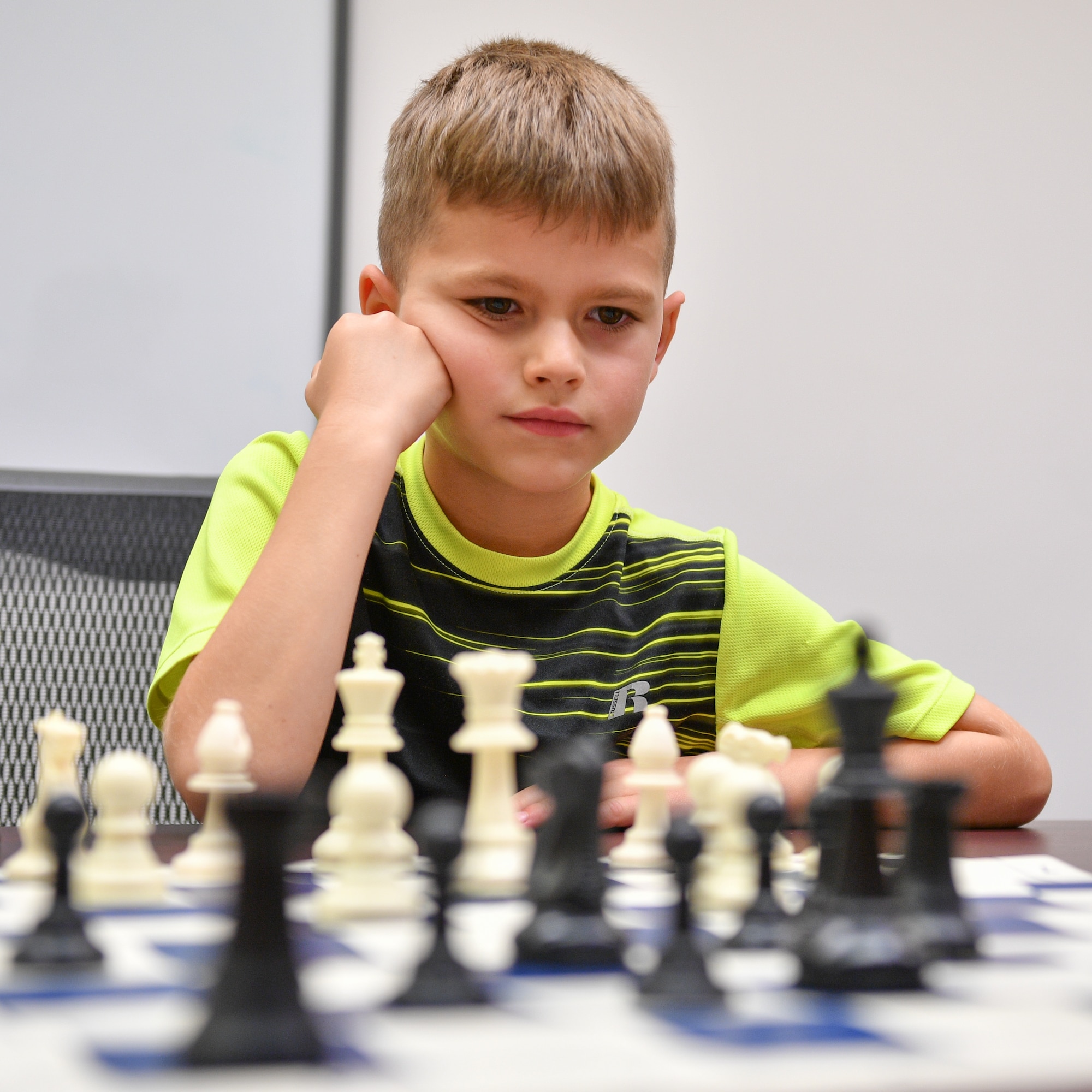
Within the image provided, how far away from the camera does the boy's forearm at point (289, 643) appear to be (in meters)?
0.96

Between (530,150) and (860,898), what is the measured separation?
892 millimetres

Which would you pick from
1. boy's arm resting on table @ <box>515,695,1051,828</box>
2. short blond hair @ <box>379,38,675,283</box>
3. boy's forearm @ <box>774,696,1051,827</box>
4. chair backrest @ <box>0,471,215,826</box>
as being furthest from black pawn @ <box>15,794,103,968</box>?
chair backrest @ <box>0,471,215,826</box>

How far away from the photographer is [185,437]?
1926 millimetres

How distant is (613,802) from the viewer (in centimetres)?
98

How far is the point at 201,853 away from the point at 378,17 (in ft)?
5.77

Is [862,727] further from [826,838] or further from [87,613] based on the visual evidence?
[87,613]

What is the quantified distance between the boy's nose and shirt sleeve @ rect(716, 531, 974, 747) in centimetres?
36

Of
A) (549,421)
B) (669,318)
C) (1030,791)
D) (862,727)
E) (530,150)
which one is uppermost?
(530,150)

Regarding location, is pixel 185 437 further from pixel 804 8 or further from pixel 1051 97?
pixel 1051 97

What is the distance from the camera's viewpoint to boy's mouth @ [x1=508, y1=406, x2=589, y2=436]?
46.3 inches

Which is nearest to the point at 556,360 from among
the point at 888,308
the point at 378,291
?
the point at 378,291

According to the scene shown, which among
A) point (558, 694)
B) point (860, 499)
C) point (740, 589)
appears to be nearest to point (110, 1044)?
point (558, 694)

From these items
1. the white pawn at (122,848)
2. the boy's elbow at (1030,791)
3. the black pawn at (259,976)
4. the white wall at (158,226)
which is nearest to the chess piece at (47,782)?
the white pawn at (122,848)

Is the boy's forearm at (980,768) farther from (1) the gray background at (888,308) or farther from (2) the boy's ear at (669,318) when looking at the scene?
(1) the gray background at (888,308)
